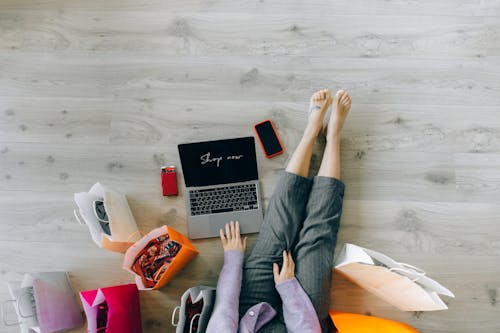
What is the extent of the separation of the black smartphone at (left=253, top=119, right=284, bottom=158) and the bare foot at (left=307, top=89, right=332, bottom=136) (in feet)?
0.49

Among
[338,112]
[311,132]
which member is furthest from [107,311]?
[338,112]

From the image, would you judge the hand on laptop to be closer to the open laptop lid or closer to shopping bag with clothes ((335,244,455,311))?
the open laptop lid

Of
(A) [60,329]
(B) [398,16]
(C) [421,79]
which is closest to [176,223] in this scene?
(A) [60,329]

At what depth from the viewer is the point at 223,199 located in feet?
5.07

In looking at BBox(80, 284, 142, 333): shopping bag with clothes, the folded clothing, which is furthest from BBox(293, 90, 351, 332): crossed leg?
BBox(80, 284, 142, 333): shopping bag with clothes

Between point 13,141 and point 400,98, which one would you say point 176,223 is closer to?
point 13,141

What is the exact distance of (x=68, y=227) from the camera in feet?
5.26

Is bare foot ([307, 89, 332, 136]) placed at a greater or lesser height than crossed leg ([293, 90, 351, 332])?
greater

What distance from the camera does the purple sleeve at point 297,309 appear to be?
1.29 m

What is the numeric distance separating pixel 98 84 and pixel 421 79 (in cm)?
142

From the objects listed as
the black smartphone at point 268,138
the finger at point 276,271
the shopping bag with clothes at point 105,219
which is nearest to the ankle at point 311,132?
the black smartphone at point 268,138

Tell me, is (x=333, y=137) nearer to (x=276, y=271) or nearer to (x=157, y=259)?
(x=276, y=271)

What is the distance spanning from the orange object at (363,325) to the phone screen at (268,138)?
26.5 inches

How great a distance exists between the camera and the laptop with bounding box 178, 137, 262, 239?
1.55m
